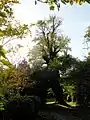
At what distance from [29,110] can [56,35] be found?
43281 millimetres

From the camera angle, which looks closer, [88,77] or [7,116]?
[7,116]

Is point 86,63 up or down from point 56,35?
down

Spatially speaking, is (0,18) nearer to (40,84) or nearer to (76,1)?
(76,1)

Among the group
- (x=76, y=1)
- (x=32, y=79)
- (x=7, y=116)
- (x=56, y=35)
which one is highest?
(x=56, y=35)

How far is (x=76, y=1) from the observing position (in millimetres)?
4246

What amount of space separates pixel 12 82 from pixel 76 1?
22.7 m

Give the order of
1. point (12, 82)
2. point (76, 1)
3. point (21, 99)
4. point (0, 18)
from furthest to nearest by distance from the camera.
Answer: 1. point (12, 82)
2. point (21, 99)
3. point (76, 1)
4. point (0, 18)

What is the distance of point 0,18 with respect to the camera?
3121 millimetres

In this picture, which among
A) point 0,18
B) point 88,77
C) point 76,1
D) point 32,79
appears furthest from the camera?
point 88,77

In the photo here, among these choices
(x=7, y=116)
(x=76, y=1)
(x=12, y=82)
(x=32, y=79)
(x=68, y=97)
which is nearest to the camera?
(x=76, y=1)

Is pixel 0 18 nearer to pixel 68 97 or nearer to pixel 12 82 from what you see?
pixel 12 82

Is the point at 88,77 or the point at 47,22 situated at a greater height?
the point at 47,22

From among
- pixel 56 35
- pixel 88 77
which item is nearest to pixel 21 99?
pixel 88 77

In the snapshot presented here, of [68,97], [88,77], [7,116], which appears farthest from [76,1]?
[68,97]
